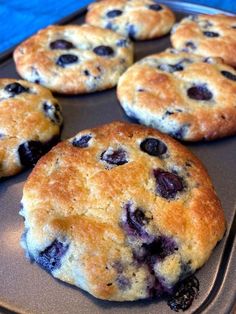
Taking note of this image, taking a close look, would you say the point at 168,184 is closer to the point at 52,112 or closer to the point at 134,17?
the point at 52,112

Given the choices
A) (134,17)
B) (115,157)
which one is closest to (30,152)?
(115,157)

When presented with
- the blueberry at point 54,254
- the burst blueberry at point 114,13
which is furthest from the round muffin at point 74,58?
the blueberry at point 54,254

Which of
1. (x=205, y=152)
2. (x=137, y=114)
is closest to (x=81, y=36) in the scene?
(x=137, y=114)

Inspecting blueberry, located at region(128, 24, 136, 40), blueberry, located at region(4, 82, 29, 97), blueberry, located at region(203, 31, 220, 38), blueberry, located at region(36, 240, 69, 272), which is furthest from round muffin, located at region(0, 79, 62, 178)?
blueberry, located at region(203, 31, 220, 38)

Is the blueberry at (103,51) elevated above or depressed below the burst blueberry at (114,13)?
below

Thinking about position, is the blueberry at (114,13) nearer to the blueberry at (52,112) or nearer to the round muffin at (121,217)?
the blueberry at (52,112)

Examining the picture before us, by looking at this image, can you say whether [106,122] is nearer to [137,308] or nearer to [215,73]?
[215,73]
